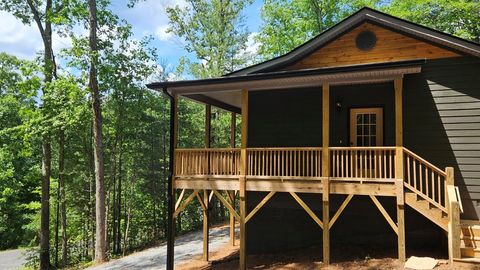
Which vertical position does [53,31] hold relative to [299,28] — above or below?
below

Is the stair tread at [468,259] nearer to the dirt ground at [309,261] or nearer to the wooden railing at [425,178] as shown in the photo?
the dirt ground at [309,261]

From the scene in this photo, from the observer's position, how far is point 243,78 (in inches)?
360

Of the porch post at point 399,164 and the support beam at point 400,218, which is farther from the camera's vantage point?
the porch post at point 399,164

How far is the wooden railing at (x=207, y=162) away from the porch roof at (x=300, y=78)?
173 cm

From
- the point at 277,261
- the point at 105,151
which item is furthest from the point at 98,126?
the point at 277,261

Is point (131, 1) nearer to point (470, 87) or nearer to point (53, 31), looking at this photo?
point (53, 31)

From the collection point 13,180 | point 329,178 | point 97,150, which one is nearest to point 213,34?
point 97,150

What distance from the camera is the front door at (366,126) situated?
32.8 feet

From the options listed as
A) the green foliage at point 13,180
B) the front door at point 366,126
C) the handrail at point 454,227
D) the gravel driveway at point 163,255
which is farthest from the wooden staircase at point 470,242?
the green foliage at point 13,180

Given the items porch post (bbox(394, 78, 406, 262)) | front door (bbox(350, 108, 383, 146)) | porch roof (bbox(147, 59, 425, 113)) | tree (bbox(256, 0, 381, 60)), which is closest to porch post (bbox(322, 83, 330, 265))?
porch roof (bbox(147, 59, 425, 113))

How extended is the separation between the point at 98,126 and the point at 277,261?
33.4ft

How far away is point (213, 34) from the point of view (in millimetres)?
25688

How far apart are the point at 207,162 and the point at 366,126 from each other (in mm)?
4756

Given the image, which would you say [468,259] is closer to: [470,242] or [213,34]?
[470,242]
